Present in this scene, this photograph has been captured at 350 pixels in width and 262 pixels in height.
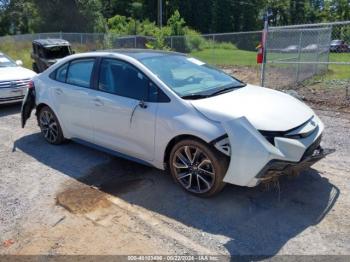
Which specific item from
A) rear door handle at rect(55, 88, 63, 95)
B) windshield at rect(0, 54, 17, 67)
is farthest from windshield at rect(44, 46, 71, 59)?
rear door handle at rect(55, 88, 63, 95)

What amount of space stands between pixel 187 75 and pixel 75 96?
69.6 inches

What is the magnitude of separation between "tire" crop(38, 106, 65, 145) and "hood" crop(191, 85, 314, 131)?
9.38 ft

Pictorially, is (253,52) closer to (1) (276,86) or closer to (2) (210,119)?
(1) (276,86)

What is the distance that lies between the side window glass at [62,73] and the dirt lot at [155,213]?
134 centimetres

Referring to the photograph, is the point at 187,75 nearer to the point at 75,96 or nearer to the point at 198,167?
the point at 198,167

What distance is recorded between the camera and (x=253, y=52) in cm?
2495

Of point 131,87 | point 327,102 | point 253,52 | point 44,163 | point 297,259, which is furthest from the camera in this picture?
point 253,52

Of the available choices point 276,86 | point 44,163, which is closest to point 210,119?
point 44,163

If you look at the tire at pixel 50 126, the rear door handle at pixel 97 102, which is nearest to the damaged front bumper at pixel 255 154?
the rear door handle at pixel 97 102

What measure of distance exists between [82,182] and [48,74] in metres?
2.25

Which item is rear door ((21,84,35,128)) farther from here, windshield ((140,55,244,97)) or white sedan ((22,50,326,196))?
windshield ((140,55,244,97))

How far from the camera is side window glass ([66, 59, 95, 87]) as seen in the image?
18.3 ft

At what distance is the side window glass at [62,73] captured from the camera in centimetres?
606

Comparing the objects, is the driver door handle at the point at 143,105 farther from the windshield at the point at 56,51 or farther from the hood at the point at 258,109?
the windshield at the point at 56,51
